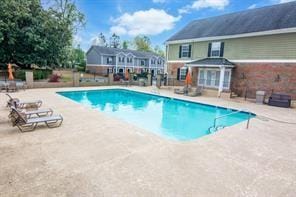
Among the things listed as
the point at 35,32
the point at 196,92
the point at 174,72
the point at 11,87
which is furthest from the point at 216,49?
the point at 35,32

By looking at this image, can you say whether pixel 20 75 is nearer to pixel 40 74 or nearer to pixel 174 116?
pixel 40 74

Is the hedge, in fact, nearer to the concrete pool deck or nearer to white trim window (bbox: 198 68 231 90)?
the concrete pool deck

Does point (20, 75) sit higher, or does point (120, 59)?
point (120, 59)

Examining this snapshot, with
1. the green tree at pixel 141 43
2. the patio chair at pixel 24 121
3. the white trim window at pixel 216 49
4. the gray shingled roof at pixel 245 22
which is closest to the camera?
the patio chair at pixel 24 121

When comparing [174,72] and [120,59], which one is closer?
[174,72]

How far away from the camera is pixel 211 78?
61.7 feet

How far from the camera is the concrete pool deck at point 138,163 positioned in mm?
3496

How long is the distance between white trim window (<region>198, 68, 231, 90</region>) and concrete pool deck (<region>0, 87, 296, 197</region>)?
11.3m

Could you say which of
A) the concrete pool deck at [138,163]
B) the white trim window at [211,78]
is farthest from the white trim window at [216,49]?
the concrete pool deck at [138,163]

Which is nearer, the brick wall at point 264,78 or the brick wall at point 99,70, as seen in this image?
the brick wall at point 264,78

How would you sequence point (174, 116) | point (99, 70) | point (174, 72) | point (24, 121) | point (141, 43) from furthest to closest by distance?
point (141, 43), point (99, 70), point (174, 72), point (174, 116), point (24, 121)

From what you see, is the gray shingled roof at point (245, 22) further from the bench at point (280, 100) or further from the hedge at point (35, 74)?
the hedge at point (35, 74)

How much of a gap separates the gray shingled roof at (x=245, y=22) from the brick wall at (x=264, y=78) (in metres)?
2.93

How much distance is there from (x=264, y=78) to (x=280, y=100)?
8.96ft
